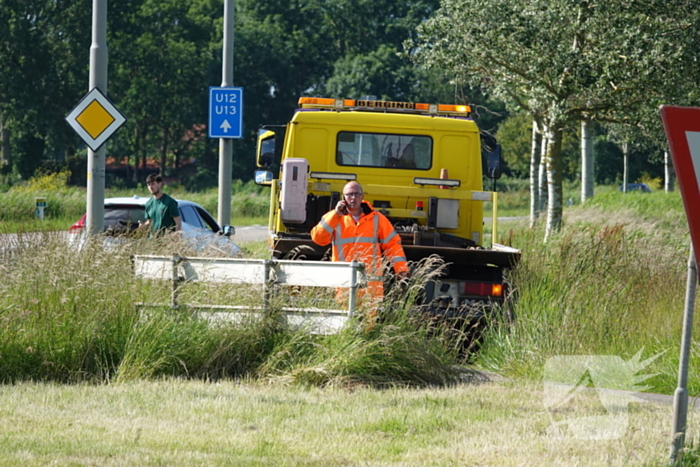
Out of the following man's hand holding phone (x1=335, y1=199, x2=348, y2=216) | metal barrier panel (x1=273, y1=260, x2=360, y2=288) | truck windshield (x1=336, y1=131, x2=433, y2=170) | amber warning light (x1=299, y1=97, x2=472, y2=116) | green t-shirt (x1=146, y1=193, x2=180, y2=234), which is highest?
amber warning light (x1=299, y1=97, x2=472, y2=116)

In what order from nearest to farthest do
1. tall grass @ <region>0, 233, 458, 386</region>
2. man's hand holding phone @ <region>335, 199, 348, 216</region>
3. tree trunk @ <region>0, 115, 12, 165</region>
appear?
1. tall grass @ <region>0, 233, 458, 386</region>
2. man's hand holding phone @ <region>335, 199, 348, 216</region>
3. tree trunk @ <region>0, 115, 12, 165</region>

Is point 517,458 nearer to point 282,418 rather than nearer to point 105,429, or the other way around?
point 282,418

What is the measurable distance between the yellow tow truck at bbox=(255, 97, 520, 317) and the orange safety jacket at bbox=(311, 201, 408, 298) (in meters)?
1.43

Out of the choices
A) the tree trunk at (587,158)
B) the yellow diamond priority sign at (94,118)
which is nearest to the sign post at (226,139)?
the yellow diamond priority sign at (94,118)

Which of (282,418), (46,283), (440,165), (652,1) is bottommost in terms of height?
(282,418)

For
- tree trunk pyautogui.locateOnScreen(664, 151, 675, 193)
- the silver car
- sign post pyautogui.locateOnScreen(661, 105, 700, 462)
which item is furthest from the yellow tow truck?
tree trunk pyautogui.locateOnScreen(664, 151, 675, 193)

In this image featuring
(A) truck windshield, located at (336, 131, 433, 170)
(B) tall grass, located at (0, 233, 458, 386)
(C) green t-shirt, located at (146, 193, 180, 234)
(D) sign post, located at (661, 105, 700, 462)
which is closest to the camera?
(D) sign post, located at (661, 105, 700, 462)

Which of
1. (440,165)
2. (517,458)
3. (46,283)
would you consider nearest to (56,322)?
(46,283)

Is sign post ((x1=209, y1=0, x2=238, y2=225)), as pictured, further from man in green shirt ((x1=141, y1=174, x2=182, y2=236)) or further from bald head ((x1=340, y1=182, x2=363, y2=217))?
bald head ((x1=340, y1=182, x2=363, y2=217))

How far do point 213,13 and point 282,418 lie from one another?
6909 cm

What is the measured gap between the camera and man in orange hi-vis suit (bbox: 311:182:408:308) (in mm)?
8570

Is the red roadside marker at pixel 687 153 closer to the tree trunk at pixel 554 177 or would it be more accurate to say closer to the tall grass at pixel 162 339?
the tall grass at pixel 162 339

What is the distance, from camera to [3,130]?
59812 mm

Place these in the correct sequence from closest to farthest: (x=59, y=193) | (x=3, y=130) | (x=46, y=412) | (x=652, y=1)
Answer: (x=46, y=412)
(x=652, y=1)
(x=59, y=193)
(x=3, y=130)
